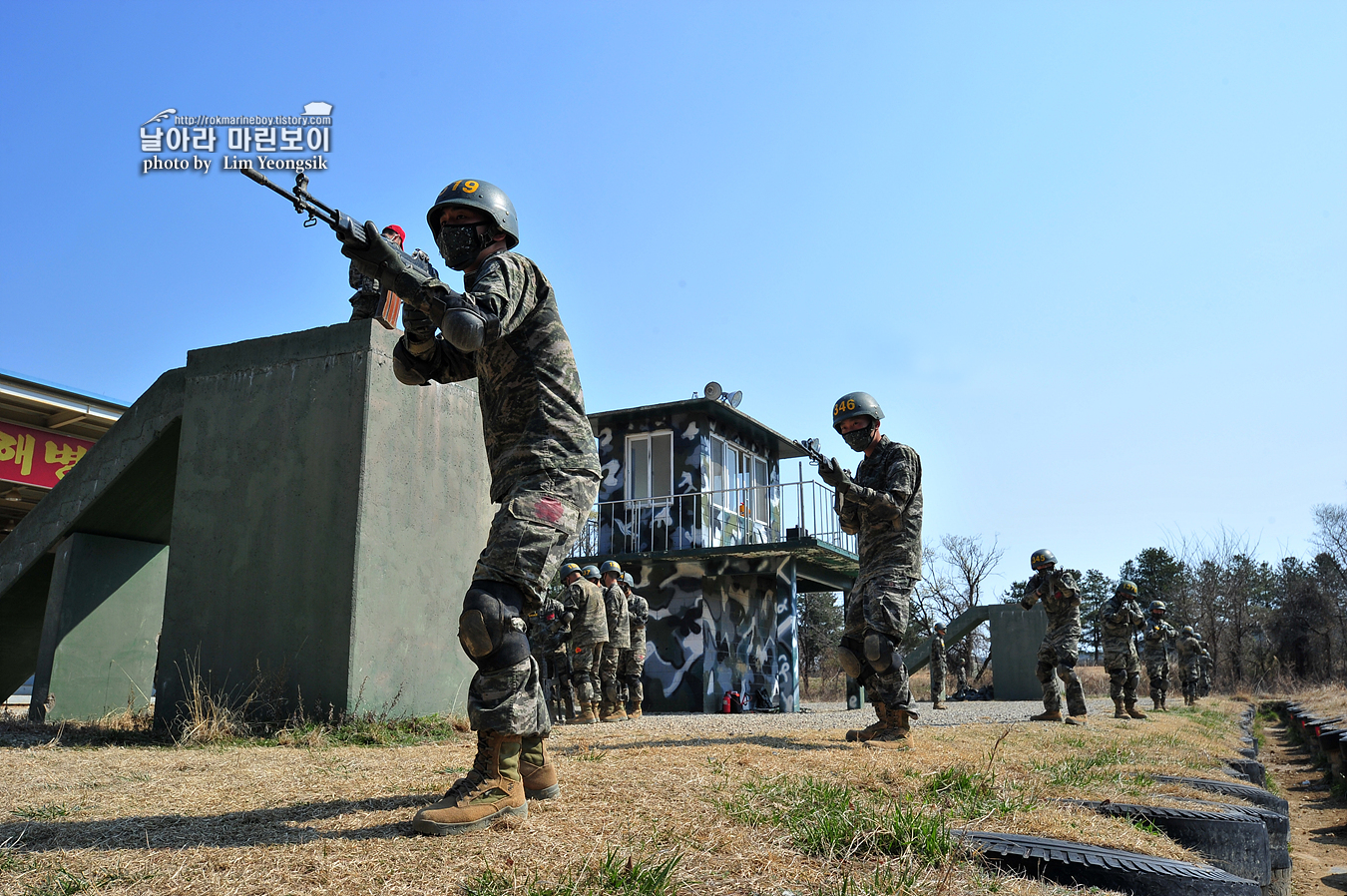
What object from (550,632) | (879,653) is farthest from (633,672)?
(879,653)

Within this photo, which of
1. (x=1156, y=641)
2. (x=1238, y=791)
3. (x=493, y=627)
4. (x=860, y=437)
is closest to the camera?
(x=493, y=627)

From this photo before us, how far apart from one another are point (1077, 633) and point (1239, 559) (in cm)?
4129

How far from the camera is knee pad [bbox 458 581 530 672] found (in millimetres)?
2893

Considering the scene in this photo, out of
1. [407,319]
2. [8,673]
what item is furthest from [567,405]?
[8,673]

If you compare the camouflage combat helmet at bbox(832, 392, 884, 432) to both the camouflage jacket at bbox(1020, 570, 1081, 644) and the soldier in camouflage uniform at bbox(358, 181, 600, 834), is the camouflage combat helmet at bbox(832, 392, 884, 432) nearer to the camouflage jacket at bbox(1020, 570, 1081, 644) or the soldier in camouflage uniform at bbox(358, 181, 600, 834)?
the soldier in camouflage uniform at bbox(358, 181, 600, 834)

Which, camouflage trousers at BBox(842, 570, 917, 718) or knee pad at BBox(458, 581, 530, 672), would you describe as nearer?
knee pad at BBox(458, 581, 530, 672)

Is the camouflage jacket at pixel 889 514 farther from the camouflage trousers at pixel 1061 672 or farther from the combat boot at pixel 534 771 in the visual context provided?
the camouflage trousers at pixel 1061 672

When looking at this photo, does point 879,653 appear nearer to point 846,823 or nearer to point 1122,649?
point 846,823

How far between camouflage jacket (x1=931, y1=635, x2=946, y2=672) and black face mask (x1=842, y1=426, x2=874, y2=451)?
12923 millimetres

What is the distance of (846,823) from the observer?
2.64 m

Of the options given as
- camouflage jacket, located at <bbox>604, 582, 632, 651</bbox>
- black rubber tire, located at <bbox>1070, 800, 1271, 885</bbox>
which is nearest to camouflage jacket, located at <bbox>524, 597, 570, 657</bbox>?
camouflage jacket, located at <bbox>604, 582, 632, 651</bbox>

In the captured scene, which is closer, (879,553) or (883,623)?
(883,623)

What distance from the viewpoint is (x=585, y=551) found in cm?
2052

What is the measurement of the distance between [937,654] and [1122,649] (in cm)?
A: 549
